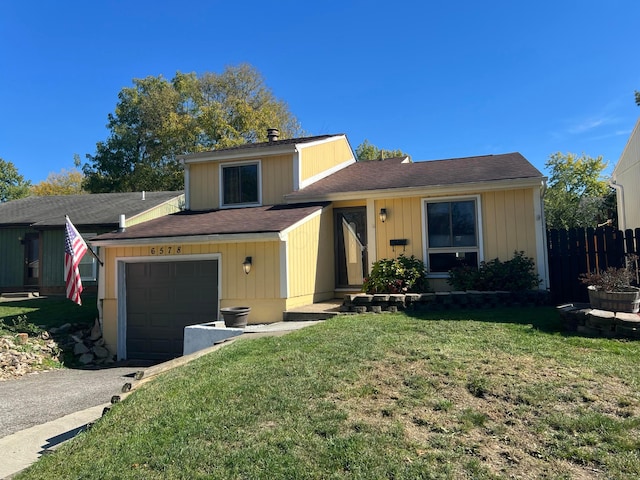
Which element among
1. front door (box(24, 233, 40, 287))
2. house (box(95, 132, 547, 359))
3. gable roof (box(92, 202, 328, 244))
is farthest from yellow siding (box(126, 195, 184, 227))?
front door (box(24, 233, 40, 287))

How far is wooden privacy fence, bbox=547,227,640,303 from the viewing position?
876 cm

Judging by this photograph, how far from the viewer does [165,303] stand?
11016 millimetres

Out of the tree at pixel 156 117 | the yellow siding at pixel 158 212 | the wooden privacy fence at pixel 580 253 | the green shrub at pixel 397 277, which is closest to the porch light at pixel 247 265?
the green shrub at pixel 397 277

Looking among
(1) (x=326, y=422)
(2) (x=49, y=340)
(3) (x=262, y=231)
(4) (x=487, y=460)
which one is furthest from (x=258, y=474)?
(2) (x=49, y=340)

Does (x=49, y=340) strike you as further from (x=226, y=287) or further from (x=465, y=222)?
(x=465, y=222)

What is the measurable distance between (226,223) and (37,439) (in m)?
6.45

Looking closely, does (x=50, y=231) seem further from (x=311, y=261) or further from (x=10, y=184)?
(x=10, y=184)

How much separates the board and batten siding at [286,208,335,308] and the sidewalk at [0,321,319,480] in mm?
4631

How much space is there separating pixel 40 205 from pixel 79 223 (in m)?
5.63

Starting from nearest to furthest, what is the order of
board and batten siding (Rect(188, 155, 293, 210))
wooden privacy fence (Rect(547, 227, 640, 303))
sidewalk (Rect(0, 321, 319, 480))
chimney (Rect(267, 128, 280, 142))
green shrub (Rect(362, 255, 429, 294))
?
sidewalk (Rect(0, 321, 319, 480)), wooden privacy fence (Rect(547, 227, 640, 303)), green shrub (Rect(362, 255, 429, 294)), board and batten siding (Rect(188, 155, 293, 210)), chimney (Rect(267, 128, 280, 142))

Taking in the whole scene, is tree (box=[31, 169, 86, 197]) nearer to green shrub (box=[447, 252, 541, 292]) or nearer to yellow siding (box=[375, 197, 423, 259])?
yellow siding (box=[375, 197, 423, 259])

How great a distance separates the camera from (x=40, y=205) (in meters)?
21.9

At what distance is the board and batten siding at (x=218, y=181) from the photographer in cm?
1324

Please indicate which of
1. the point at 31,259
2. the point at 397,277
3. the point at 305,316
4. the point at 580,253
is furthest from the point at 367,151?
the point at 305,316
